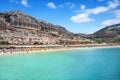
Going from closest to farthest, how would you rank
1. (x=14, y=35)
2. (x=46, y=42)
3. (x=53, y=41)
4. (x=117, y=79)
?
(x=117, y=79)
(x=14, y=35)
(x=46, y=42)
(x=53, y=41)

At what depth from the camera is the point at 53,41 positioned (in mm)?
182750

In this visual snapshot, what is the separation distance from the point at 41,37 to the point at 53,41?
44.6ft

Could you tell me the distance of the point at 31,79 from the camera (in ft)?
117

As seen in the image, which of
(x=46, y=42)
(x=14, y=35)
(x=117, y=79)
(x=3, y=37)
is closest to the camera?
(x=117, y=79)

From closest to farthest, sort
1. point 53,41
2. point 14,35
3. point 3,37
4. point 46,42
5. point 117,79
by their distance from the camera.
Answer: point 117,79
point 3,37
point 14,35
point 46,42
point 53,41

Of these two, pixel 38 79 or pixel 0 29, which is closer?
pixel 38 79

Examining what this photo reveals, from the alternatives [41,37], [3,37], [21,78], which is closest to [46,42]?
[41,37]

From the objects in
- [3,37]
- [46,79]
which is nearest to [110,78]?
[46,79]

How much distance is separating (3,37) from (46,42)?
36758 mm

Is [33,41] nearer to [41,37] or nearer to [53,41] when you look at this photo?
[41,37]

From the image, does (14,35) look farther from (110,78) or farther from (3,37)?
(110,78)

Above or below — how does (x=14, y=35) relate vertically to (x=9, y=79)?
above

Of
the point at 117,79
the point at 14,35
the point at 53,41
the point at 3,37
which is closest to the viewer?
the point at 117,79

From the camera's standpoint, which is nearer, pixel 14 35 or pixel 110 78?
pixel 110 78
